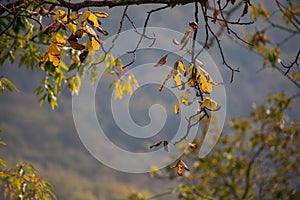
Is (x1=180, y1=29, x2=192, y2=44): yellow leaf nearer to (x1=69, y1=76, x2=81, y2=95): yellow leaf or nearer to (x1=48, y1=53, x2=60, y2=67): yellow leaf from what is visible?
(x1=48, y1=53, x2=60, y2=67): yellow leaf

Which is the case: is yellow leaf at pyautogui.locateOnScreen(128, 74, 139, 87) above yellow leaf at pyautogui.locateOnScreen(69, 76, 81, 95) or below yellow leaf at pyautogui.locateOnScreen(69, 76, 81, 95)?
above

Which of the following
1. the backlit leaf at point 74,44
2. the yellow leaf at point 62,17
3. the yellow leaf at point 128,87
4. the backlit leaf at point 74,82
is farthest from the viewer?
the yellow leaf at point 128,87

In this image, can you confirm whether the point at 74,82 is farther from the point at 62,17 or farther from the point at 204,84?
the point at 204,84

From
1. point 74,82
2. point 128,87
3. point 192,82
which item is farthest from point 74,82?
point 192,82

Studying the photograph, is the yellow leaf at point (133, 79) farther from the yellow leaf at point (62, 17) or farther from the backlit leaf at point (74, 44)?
the backlit leaf at point (74, 44)

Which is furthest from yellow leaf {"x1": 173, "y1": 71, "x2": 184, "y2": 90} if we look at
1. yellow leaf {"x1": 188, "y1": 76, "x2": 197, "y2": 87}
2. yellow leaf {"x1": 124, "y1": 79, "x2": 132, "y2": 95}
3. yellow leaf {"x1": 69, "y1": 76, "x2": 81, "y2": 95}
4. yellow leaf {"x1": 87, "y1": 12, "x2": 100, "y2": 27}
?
yellow leaf {"x1": 124, "y1": 79, "x2": 132, "y2": 95}

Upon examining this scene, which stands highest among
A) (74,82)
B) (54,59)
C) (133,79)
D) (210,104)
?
(133,79)

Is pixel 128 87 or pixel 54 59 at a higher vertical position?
pixel 128 87

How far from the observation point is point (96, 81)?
98.0 inches

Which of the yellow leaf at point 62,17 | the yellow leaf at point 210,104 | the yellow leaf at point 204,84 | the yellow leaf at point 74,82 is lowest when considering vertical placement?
the yellow leaf at point 210,104

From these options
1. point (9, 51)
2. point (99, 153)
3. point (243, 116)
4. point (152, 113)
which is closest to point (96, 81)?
point (9, 51)

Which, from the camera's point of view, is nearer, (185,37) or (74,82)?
(185,37)

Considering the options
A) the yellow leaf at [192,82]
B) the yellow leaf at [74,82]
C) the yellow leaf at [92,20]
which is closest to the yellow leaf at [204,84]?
the yellow leaf at [192,82]

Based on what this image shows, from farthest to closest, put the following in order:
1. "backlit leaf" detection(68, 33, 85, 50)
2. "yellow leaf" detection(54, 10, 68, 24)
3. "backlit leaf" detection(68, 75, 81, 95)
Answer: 1. "backlit leaf" detection(68, 75, 81, 95)
2. "yellow leaf" detection(54, 10, 68, 24)
3. "backlit leaf" detection(68, 33, 85, 50)
